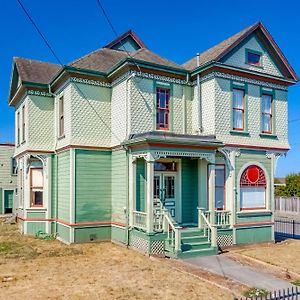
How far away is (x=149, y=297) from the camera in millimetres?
8656

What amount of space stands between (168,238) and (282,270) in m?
3.99

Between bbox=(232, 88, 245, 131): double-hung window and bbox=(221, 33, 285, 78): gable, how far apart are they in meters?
1.18

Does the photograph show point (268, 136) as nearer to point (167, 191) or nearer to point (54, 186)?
point (167, 191)

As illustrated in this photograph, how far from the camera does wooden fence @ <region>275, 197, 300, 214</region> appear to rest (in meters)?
33.6

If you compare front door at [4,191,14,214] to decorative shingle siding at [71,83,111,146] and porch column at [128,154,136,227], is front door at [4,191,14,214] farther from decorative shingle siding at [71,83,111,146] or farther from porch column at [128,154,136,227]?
porch column at [128,154,136,227]

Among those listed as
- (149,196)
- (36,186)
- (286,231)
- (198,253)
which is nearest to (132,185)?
(149,196)

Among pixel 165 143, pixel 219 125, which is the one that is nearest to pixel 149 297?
pixel 165 143

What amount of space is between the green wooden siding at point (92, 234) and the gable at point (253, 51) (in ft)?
29.1

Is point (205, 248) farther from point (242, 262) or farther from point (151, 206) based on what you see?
point (151, 206)

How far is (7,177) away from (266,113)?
22.4 m

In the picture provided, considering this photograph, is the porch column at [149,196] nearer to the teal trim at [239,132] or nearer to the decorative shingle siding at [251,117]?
the decorative shingle siding at [251,117]

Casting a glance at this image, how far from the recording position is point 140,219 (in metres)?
14.1

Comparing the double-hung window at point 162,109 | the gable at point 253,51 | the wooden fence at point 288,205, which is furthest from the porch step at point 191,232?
the wooden fence at point 288,205

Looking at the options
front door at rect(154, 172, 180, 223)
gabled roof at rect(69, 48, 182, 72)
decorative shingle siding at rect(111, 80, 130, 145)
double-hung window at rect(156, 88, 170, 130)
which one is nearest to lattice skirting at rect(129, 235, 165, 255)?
front door at rect(154, 172, 180, 223)
